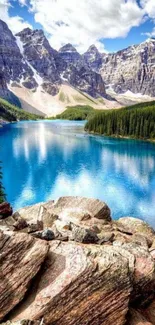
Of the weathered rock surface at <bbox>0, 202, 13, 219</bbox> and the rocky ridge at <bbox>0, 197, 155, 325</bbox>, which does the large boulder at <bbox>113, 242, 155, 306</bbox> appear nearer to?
the rocky ridge at <bbox>0, 197, 155, 325</bbox>

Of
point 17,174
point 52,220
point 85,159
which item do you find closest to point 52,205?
point 52,220

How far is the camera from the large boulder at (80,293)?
573 inches

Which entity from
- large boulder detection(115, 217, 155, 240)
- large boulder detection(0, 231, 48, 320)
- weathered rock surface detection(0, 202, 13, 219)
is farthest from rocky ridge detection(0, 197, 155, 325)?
large boulder detection(115, 217, 155, 240)

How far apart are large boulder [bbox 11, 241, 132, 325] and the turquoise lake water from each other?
128 ft

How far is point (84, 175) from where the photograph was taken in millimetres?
85250

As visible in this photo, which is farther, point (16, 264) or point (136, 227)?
point (136, 227)

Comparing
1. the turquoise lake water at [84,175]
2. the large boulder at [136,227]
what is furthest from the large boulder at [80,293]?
the turquoise lake water at [84,175]

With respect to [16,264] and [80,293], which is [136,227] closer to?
[80,293]

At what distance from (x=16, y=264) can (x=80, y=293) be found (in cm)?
368

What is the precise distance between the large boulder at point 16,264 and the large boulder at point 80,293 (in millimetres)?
608

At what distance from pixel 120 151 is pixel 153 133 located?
150ft

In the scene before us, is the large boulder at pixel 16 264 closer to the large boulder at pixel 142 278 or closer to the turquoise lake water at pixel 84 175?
the large boulder at pixel 142 278

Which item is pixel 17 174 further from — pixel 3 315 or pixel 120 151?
pixel 3 315

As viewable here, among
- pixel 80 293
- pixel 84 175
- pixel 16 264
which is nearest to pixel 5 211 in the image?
pixel 16 264
